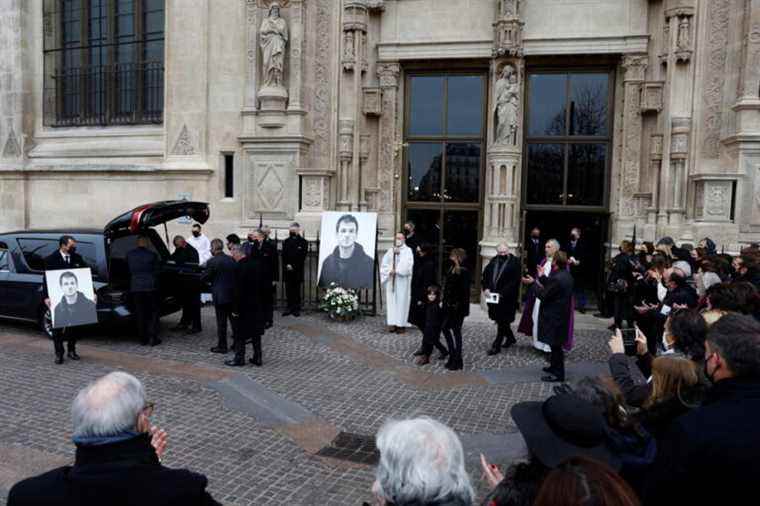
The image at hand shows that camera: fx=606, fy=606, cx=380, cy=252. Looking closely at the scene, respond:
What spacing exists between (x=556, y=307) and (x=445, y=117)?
742cm

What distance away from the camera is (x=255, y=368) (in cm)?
841

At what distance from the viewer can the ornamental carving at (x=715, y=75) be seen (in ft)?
40.1

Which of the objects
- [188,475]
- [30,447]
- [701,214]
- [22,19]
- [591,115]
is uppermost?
[22,19]

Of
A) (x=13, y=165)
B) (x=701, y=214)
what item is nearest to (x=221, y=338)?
(x=701, y=214)

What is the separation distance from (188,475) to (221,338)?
7.25 meters

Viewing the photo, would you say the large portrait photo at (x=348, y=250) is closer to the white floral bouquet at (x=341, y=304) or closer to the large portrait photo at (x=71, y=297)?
the white floral bouquet at (x=341, y=304)

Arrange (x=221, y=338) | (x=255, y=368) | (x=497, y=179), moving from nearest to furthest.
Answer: (x=255, y=368) → (x=221, y=338) → (x=497, y=179)

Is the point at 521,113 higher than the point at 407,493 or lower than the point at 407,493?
higher

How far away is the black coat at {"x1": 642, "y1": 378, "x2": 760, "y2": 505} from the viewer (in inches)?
82.7

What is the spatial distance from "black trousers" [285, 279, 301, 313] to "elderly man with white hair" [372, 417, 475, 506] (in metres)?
10.3

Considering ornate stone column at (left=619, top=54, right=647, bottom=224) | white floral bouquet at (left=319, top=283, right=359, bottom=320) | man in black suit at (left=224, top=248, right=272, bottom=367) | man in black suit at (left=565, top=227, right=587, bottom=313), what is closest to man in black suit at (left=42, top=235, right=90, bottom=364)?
man in black suit at (left=224, top=248, right=272, bottom=367)

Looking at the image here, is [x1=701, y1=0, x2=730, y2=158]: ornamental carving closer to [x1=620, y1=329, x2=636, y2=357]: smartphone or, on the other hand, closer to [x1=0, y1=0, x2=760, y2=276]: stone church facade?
[x1=0, y1=0, x2=760, y2=276]: stone church facade

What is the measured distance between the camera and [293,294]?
12.3m

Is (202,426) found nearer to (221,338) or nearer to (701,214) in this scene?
(221,338)
